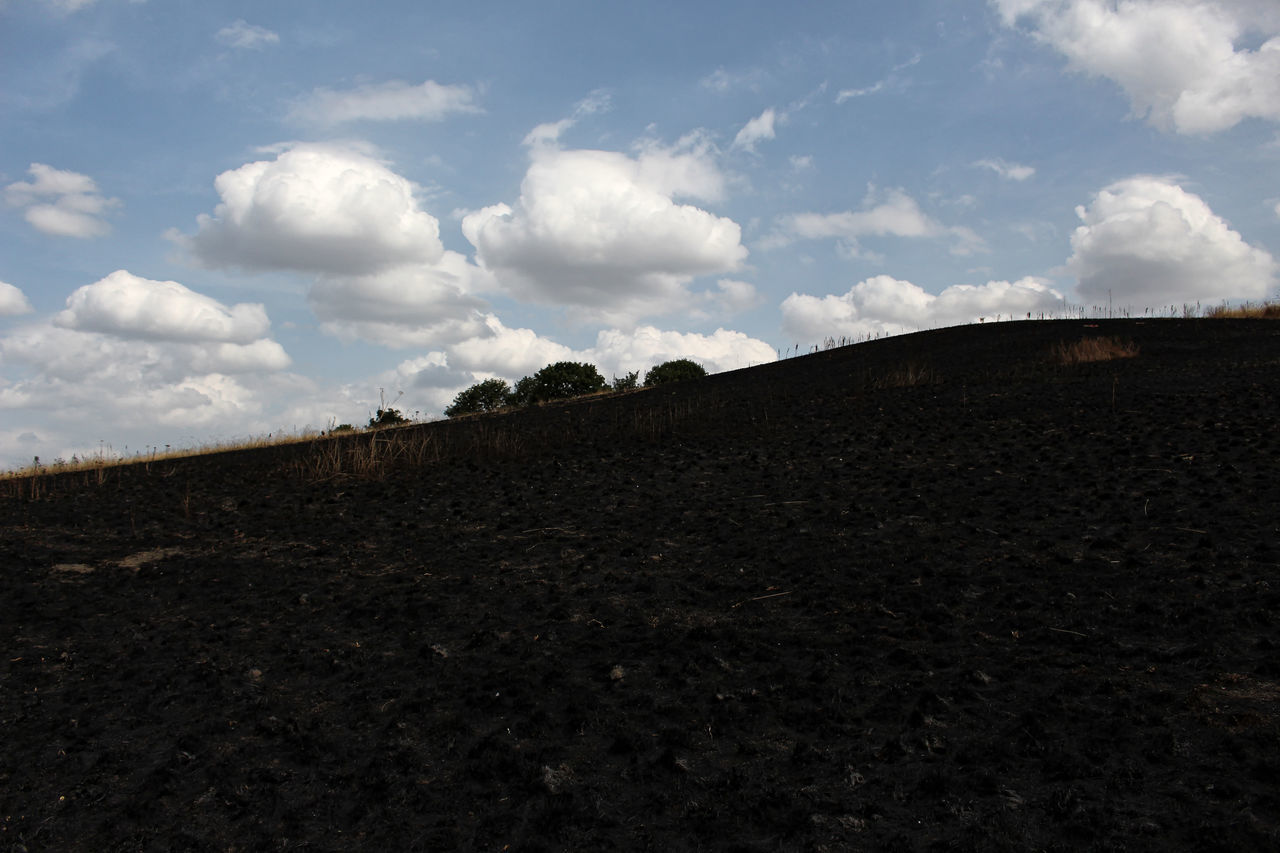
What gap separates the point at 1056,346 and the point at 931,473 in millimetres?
Result: 12701

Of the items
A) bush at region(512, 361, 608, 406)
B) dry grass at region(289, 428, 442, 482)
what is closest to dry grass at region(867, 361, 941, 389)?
dry grass at region(289, 428, 442, 482)

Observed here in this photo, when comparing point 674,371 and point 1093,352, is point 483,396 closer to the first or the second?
point 674,371

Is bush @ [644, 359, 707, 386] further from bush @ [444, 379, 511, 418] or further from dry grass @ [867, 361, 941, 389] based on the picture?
dry grass @ [867, 361, 941, 389]

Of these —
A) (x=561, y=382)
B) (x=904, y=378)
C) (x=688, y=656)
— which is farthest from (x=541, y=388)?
(x=688, y=656)

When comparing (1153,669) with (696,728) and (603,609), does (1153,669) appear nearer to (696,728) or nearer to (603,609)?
(696,728)

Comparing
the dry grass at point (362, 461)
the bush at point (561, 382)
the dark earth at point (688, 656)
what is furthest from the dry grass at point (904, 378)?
the bush at point (561, 382)

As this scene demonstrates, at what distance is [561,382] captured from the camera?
112 feet

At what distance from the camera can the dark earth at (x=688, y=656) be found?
3.42 metres

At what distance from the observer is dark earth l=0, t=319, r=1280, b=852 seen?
3.42 meters

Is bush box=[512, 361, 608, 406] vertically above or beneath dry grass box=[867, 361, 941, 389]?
above

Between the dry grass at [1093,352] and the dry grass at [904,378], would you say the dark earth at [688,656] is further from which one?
the dry grass at [1093,352]

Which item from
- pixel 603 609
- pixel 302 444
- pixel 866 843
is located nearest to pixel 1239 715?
pixel 866 843

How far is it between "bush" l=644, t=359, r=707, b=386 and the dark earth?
28.3m

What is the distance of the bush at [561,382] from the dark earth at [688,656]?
23.4 metres
